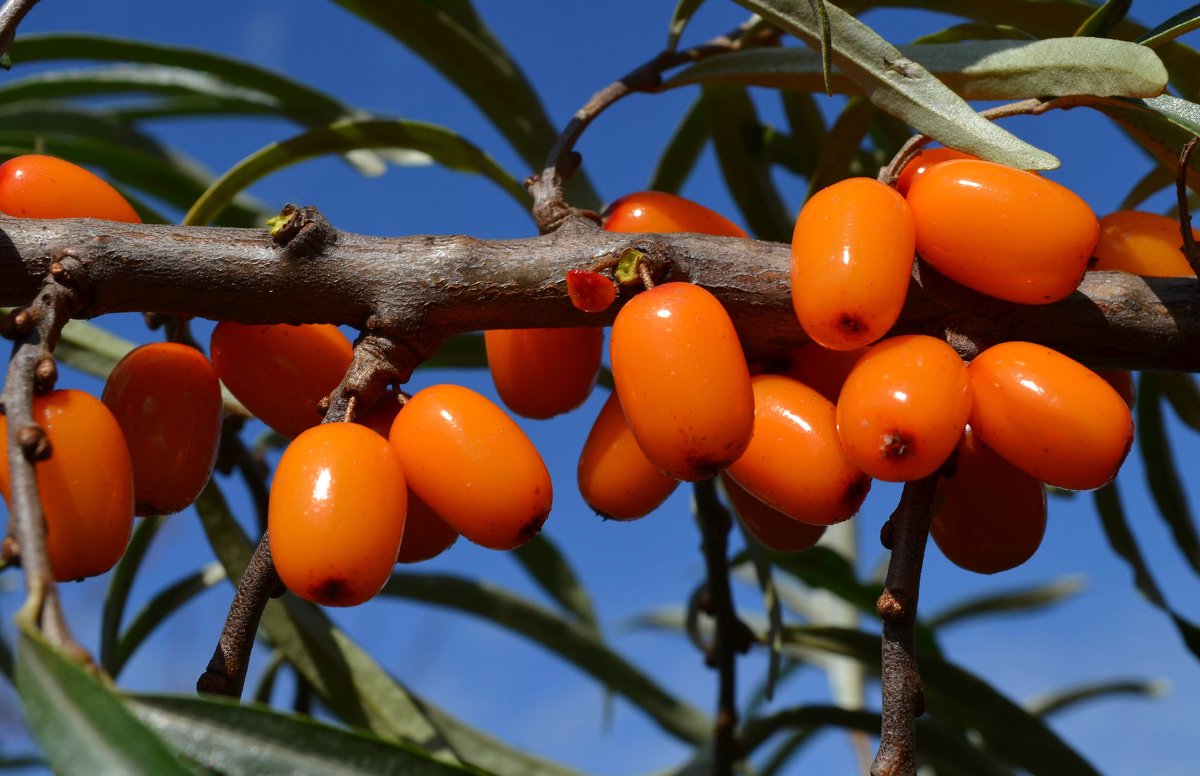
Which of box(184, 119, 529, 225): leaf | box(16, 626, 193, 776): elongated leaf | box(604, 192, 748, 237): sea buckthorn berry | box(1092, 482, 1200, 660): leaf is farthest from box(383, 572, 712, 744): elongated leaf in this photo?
box(16, 626, 193, 776): elongated leaf

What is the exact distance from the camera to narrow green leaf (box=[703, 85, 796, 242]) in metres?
1.85

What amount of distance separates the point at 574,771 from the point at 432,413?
1.13 metres

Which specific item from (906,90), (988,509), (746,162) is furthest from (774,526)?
(746,162)

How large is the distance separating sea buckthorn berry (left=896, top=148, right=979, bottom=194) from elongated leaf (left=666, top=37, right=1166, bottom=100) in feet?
0.27

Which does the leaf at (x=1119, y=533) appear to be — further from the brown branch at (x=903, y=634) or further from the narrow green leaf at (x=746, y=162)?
the brown branch at (x=903, y=634)

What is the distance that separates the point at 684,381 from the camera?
89cm

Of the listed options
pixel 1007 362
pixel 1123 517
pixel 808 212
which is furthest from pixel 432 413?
pixel 1123 517

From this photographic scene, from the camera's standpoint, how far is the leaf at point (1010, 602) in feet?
10.6

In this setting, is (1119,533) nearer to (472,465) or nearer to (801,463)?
(801,463)

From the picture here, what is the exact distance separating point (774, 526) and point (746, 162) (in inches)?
33.9

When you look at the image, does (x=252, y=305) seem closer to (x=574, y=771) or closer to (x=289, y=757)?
(x=289, y=757)

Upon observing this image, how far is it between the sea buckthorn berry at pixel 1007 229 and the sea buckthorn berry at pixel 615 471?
340mm

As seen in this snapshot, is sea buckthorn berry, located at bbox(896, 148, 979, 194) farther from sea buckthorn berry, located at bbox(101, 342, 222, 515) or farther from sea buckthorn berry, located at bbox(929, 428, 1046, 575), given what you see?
sea buckthorn berry, located at bbox(101, 342, 222, 515)

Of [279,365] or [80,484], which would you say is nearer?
[80,484]
